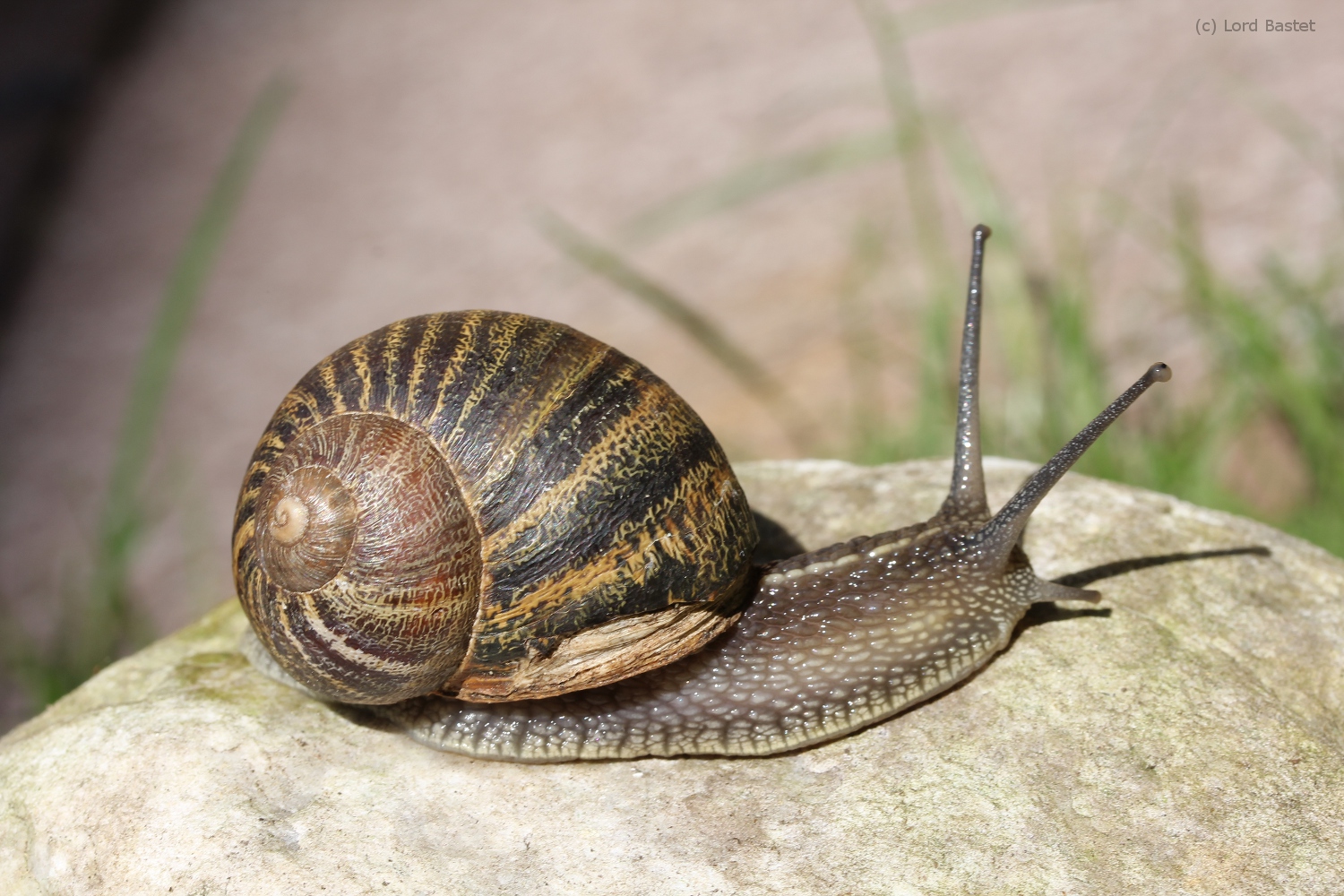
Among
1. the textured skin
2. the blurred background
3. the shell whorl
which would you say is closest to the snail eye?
the shell whorl

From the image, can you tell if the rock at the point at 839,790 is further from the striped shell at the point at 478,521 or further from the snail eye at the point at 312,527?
the snail eye at the point at 312,527

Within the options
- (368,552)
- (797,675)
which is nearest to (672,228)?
(797,675)

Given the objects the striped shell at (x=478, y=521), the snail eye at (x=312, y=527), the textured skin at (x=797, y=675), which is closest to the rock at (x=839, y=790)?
the textured skin at (x=797, y=675)

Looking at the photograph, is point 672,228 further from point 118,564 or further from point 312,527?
point 312,527

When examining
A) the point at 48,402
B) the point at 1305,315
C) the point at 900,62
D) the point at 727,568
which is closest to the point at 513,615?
the point at 727,568

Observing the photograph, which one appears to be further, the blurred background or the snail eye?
the blurred background

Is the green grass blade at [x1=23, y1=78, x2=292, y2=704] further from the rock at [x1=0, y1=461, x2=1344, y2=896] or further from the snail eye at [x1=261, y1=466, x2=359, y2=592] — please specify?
the snail eye at [x1=261, y1=466, x2=359, y2=592]

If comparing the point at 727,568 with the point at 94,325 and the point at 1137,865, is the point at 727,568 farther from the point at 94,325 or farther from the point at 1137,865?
the point at 94,325
